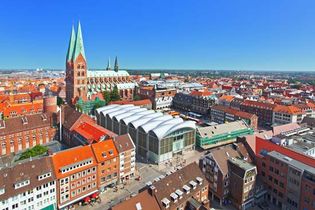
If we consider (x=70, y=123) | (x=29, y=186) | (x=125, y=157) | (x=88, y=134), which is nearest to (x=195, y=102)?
(x=70, y=123)

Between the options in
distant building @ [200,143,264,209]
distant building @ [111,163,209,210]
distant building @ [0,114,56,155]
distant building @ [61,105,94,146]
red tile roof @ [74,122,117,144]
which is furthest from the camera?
distant building @ [61,105,94,146]

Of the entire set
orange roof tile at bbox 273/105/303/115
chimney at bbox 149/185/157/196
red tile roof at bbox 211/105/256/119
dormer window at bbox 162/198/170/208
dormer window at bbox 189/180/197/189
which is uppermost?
orange roof tile at bbox 273/105/303/115

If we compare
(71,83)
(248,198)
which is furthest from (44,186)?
(71,83)

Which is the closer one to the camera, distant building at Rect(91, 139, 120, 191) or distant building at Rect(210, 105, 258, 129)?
distant building at Rect(91, 139, 120, 191)

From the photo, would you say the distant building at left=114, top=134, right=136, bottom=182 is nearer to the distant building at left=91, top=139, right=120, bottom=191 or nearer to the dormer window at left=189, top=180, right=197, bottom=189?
the distant building at left=91, top=139, right=120, bottom=191

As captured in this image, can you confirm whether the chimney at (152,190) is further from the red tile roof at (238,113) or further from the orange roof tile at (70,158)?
A: the red tile roof at (238,113)

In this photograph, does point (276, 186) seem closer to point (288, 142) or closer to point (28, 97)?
point (288, 142)

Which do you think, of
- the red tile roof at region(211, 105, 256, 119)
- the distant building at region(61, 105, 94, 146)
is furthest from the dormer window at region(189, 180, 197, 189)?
the red tile roof at region(211, 105, 256, 119)

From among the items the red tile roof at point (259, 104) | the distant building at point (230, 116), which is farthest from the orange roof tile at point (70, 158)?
the red tile roof at point (259, 104)
